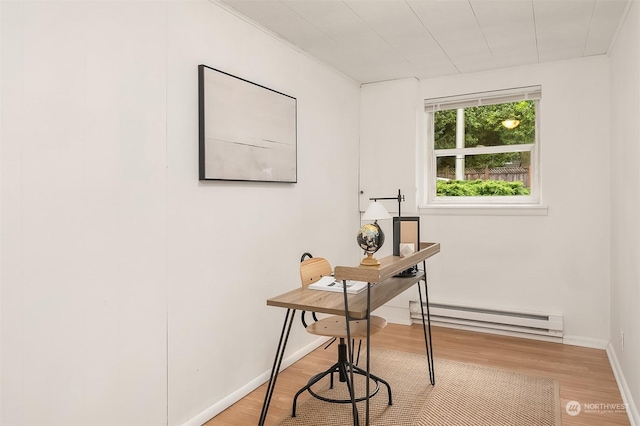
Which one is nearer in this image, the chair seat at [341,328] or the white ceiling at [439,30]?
the chair seat at [341,328]

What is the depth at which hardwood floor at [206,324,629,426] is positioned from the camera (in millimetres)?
2611

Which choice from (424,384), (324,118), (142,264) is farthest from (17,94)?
(424,384)

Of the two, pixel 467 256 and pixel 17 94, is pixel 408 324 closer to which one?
pixel 467 256

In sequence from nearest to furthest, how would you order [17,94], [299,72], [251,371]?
1. [17,94]
2. [251,371]
3. [299,72]

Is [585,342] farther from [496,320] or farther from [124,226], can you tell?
[124,226]

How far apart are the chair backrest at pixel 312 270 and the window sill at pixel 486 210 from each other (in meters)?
1.73

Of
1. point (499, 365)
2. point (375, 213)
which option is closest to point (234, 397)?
point (375, 213)

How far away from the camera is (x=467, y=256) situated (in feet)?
14.0

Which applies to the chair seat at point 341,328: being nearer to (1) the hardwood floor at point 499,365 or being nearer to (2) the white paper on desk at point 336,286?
(2) the white paper on desk at point 336,286

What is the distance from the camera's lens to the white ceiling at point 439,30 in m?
2.74

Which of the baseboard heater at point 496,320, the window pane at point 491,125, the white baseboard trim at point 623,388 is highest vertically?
the window pane at point 491,125

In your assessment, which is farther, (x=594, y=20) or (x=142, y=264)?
(x=594, y=20)

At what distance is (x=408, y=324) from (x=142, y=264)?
9.71ft

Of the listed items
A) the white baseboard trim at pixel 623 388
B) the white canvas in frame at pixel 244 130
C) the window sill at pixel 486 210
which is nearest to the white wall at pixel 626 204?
the white baseboard trim at pixel 623 388
